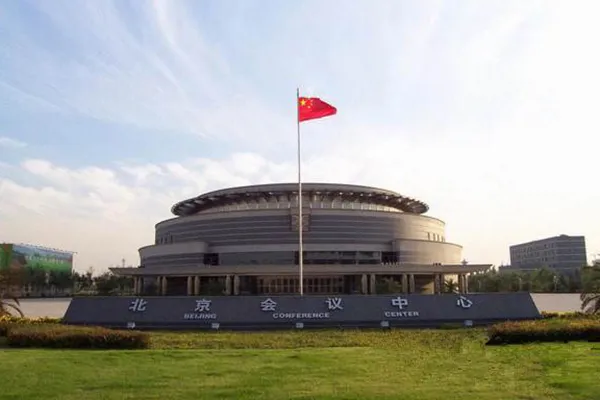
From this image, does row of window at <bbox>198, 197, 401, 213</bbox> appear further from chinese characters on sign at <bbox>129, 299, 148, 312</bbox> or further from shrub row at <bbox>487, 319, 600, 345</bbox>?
shrub row at <bbox>487, 319, 600, 345</bbox>

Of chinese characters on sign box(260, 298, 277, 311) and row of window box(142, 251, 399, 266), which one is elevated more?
row of window box(142, 251, 399, 266)

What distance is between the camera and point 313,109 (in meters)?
26.3

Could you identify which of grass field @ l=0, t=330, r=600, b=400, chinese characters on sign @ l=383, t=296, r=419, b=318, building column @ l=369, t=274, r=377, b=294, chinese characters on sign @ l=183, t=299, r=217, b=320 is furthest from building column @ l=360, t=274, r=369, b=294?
grass field @ l=0, t=330, r=600, b=400

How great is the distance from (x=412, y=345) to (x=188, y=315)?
27.9ft

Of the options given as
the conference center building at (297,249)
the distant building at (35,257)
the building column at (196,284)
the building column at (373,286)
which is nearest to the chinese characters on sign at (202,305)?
the conference center building at (297,249)

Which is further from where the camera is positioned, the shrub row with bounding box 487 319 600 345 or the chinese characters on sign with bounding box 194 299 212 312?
the chinese characters on sign with bounding box 194 299 212 312

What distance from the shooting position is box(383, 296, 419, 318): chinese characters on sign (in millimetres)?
19188

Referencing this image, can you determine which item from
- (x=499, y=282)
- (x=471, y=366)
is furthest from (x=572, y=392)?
(x=499, y=282)

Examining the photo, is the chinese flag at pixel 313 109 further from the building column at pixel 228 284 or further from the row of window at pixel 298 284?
the building column at pixel 228 284

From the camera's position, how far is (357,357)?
11.3 metres

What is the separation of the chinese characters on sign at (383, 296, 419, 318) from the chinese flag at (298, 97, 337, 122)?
1042cm

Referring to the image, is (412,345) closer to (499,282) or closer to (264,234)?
(264,234)

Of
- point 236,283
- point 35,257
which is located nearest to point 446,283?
point 236,283

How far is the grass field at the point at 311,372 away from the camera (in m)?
7.92
